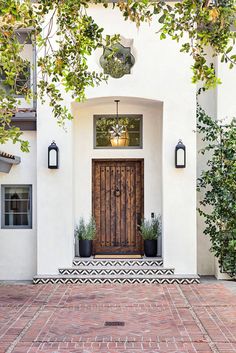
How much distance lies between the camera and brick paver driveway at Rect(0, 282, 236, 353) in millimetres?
6562

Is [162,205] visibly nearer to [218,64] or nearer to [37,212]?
[37,212]

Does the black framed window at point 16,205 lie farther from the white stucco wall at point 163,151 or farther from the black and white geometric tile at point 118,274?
the black and white geometric tile at point 118,274

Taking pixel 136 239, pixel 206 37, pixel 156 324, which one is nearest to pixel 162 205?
pixel 136 239

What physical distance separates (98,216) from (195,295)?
3.33m

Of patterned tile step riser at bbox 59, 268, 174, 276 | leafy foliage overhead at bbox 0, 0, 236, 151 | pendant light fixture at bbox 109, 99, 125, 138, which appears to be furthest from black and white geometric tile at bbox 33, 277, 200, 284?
leafy foliage overhead at bbox 0, 0, 236, 151

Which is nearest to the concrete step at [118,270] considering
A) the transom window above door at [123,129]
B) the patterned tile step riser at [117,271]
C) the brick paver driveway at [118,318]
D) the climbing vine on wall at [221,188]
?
the patterned tile step riser at [117,271]

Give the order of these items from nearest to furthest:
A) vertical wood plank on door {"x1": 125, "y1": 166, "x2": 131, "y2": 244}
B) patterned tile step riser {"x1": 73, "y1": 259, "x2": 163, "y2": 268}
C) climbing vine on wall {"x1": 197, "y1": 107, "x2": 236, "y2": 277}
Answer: climbing vine on wall {"x1": 197, "y1": 107, "x2": 236, "y2": 277}
patterned tile step riser {"x1": 73, "y1": 259, "x2": 163, "y2": 268}
vertical wood plank on door {"x1": 125, "y1": 166, "x2": 131, "y2": 244}

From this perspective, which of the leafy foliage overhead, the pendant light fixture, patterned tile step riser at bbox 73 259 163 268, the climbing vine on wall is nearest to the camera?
the leafy foliage overhead

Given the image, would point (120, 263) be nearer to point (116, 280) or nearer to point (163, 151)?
point (116, 280)

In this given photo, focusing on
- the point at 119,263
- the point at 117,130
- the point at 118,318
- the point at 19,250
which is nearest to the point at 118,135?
the point at 117,130

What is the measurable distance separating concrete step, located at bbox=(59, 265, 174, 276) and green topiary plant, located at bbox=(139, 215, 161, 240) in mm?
785

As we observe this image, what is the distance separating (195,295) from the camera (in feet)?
30.9

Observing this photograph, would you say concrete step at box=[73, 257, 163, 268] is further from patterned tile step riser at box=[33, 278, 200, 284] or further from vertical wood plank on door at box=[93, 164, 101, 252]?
vertical wood plank on door at box=[93, 164, 101, 252]

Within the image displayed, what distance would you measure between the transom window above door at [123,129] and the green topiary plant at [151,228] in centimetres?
186
